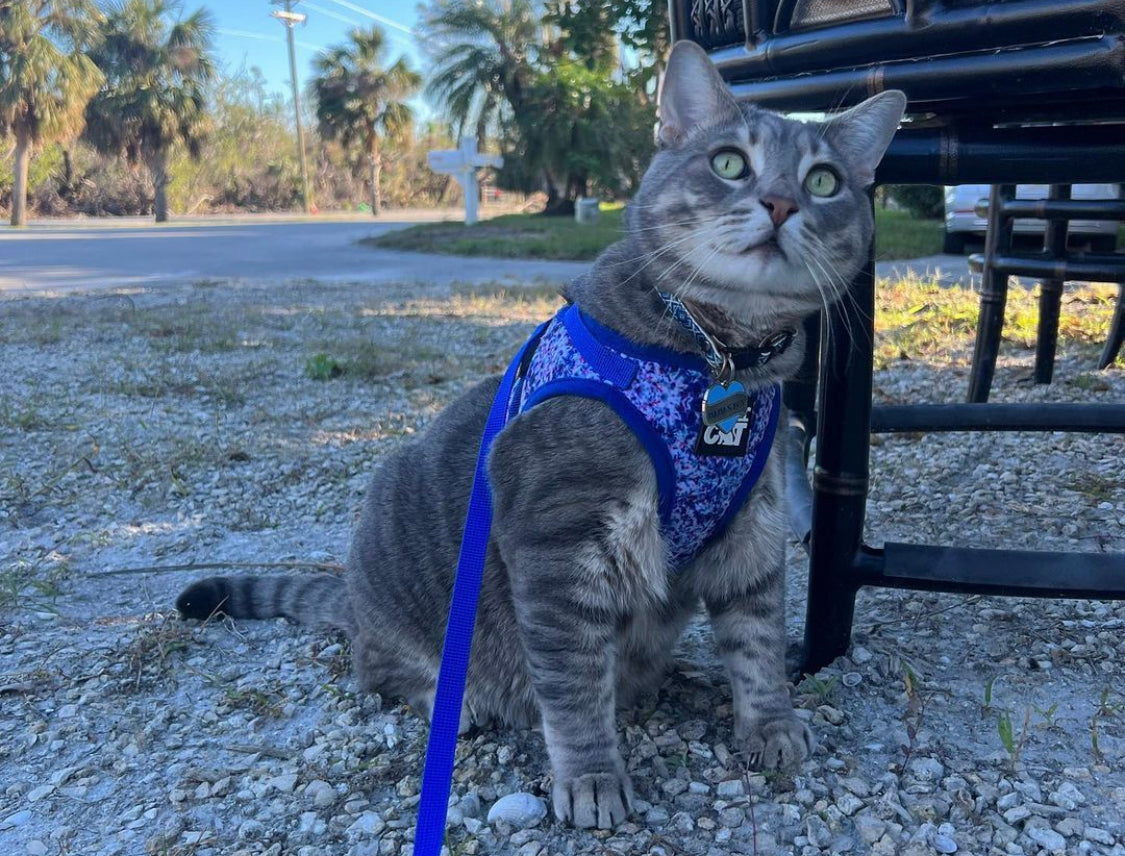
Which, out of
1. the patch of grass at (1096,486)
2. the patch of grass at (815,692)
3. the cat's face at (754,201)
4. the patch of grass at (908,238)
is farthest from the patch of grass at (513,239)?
Answer: the patch of grass at (815,692)

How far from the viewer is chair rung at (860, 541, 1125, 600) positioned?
5.50ft

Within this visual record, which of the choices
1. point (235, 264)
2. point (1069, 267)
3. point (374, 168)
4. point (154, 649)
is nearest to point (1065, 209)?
point (1069, 267)

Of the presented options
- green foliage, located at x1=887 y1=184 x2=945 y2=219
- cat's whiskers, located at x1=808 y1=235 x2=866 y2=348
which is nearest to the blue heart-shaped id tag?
cat's whiskers, located at x1=808 y1=235 x2=866 y2=348

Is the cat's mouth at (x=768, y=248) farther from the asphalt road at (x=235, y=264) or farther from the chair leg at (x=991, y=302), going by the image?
the asphalt road at (x=235, y=264)

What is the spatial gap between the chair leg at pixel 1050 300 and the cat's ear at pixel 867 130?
6.16ft

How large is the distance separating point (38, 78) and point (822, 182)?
106ft

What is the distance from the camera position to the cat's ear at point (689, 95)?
167 cm

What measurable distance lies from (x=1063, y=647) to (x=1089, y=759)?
403mm

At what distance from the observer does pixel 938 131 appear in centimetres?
156

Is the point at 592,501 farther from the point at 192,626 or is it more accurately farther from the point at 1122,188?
the point at 1122,188

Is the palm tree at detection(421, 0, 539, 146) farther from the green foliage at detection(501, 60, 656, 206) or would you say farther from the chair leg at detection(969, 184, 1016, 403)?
the chair leg at detection(969, 184, 1016, 403)

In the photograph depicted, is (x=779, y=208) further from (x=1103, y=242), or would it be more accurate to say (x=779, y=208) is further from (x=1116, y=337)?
(x=1103, y=242)

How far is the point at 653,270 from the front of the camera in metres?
1.66

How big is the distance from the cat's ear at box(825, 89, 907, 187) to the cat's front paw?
3.17 ft
